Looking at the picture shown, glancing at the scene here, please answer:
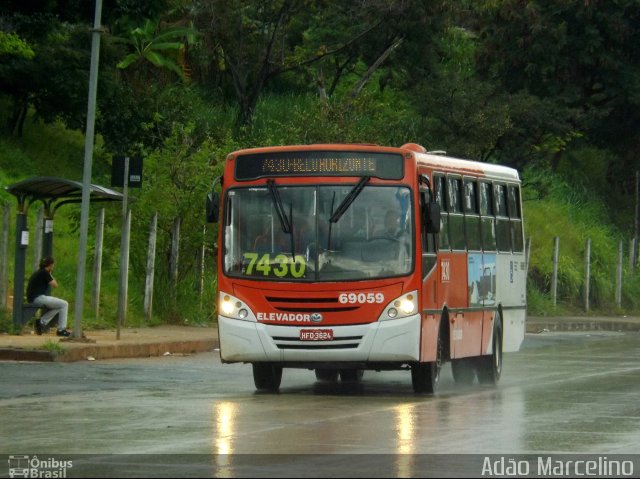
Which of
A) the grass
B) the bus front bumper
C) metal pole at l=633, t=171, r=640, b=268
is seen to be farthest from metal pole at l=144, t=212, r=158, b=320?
metal pole at l=633, t=171, r=640, b=268

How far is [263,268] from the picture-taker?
18.9 m

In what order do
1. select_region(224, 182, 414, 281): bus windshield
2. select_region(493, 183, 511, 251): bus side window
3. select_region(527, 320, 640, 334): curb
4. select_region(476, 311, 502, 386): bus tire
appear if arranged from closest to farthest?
select_region(224, 182, 414, 281): bus windshield, select_region(476, 311, 502, 386): bus tire, select_region(493, 183, 511, 251): bus side window, select_region(527, 320, 640, 334): curb

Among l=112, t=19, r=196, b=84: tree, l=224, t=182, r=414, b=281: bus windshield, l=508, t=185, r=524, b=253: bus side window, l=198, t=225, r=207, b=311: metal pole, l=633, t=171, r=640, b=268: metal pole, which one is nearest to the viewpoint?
l=224, t=182, r=414, b=281: bus windshield

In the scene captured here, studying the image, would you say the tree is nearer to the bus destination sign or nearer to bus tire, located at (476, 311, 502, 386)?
bus tire, located at (476, 311, 502, 386)

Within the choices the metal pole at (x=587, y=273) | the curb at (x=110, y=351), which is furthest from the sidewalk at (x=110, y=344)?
the metal pole at (x=587, y=273)

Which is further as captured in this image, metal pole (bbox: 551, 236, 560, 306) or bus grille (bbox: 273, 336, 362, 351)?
metal pole (bbox: 551, 236, 560, 306)

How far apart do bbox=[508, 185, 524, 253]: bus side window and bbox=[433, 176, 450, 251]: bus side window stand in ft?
11.4

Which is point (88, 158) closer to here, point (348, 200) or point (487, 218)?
point (487, 218)

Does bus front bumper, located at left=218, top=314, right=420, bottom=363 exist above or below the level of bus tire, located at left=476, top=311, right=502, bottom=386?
above

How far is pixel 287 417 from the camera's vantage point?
15.5 metres

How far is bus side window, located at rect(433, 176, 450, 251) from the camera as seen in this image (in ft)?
65.4

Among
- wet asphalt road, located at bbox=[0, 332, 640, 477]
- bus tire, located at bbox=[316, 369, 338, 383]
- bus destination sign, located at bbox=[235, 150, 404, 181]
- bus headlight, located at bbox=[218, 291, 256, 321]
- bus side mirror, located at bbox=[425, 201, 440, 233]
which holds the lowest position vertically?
wet asphalt road, located at bbox=[0, 332, 640, 477]

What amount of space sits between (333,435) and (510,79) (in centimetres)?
4398

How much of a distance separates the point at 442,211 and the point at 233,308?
314cm
